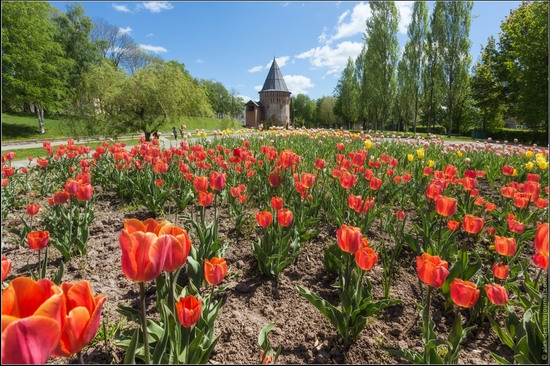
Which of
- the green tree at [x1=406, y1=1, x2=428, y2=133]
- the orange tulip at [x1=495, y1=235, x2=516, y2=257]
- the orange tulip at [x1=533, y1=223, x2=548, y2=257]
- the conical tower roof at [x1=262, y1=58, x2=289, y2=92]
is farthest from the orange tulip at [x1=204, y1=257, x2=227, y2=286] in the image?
the conical tower roof at [x1=262, y1=58, x2=289, y2=92]

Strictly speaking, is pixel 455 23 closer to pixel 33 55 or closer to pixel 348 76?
pixel 348 76

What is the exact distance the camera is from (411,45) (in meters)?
32.1

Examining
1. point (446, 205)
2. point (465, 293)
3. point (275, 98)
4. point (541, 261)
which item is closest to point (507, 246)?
point (446, 205)

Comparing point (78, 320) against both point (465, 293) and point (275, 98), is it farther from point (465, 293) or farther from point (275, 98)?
point (275, 98)

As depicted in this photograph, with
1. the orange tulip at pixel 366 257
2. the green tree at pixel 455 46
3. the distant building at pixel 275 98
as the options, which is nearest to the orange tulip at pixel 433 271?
the orange tulip at pixel 366 257

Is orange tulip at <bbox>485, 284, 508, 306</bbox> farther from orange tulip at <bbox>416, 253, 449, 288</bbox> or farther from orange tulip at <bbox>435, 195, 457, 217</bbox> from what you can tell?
orange tulip at <bbox>435, 195, 457, 217</bbox>

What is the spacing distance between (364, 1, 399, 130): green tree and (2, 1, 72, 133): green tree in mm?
28650


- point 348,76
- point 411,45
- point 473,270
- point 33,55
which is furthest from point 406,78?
point 473,270

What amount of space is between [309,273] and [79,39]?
4410 centimetres

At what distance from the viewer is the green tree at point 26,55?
1939 cm

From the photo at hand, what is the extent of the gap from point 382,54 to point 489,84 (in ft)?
37.2

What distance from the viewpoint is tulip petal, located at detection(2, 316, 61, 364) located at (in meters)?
0.66

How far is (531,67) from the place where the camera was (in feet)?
69.8

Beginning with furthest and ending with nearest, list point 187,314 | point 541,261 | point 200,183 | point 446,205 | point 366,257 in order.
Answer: point 200,183 < point 446,205 < point 366,257 < point 541,261 < point 187,314
